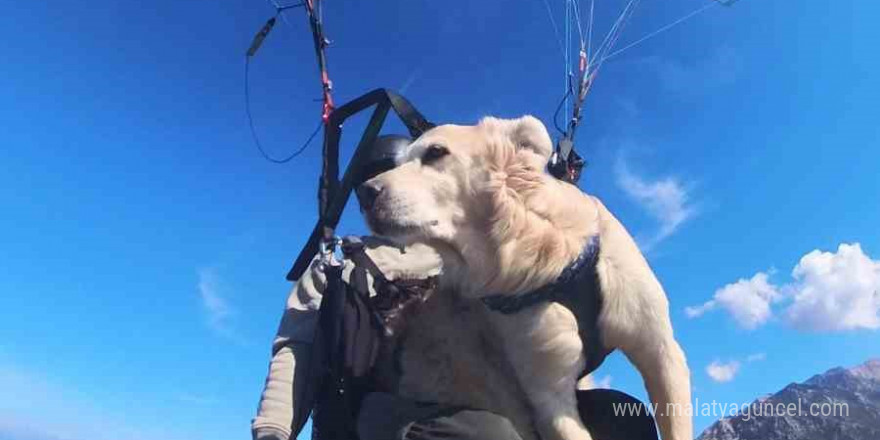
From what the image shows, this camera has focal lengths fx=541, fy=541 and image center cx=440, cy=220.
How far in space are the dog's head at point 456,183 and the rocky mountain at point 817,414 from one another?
5.44 ft

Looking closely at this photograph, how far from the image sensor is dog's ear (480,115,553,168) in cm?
223

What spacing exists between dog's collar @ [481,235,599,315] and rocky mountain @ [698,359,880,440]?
1380 millimetres

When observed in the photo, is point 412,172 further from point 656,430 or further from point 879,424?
point 879,424

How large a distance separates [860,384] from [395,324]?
9202 cm

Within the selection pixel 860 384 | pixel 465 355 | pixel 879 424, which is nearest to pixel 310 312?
pixel 465 355

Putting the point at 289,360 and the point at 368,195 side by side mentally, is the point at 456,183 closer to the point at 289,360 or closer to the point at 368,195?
the point at 368,195

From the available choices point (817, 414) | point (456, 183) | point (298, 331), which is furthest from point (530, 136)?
point (817, 414)

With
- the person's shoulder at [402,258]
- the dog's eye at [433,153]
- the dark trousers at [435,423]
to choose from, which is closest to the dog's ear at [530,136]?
the dog's eye at [433,153]

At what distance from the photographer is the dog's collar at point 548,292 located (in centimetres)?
189

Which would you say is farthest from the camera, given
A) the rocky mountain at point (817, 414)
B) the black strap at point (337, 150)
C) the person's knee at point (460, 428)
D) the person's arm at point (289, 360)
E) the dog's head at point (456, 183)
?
the rocky mountain at point (817, 414)

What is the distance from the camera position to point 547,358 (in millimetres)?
1806

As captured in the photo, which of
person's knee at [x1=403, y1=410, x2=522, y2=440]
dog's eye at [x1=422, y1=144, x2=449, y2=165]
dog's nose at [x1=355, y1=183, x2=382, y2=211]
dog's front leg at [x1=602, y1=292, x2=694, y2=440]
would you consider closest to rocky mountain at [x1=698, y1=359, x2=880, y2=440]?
dog's front leg at [x1=602, y1=292, x2=694, y2=440]

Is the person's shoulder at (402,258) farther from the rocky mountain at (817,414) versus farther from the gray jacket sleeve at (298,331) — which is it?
the rocky mountain at (817,414)

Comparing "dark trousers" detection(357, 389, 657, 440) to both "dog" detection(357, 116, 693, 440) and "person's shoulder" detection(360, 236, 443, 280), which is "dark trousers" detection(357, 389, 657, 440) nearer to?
"dog" detection(357, 116, 693, 440)
